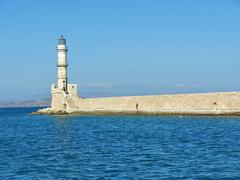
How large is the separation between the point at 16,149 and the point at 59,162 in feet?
13.6

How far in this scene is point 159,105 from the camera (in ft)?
125

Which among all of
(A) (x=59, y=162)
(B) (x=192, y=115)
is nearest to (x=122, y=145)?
(A) (x=59, y=162)

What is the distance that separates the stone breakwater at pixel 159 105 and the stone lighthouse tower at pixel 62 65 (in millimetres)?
1248

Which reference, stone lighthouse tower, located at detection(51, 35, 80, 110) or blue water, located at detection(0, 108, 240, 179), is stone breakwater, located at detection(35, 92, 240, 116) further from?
blue water, located at detection(0, 108, 240, 179)

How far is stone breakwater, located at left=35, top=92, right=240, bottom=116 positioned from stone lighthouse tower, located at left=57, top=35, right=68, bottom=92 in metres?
1.25

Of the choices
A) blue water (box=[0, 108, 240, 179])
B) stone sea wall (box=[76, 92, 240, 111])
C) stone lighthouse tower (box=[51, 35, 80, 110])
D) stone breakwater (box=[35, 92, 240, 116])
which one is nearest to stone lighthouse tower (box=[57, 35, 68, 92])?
stone lighthouse tower (box=[51, 35, 80, 110])

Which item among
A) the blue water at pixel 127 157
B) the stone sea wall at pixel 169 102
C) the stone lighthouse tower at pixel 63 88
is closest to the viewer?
the blue water at pixel 127 157

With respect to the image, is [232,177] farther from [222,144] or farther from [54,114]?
[54,114]

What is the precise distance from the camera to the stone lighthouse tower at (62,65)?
45625 millimetres

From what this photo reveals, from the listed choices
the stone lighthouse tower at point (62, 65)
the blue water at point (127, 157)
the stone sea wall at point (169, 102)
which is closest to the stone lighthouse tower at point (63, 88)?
the stone lighthouse tower at point (62, 65)

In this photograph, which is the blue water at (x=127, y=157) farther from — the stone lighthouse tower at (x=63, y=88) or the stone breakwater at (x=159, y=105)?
the stone lighthouse tower at (x=63, y=88)

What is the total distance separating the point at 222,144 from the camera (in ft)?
59.2

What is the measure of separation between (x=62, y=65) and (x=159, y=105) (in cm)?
1075

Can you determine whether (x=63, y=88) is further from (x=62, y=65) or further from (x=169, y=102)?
(x=169, y=102)
